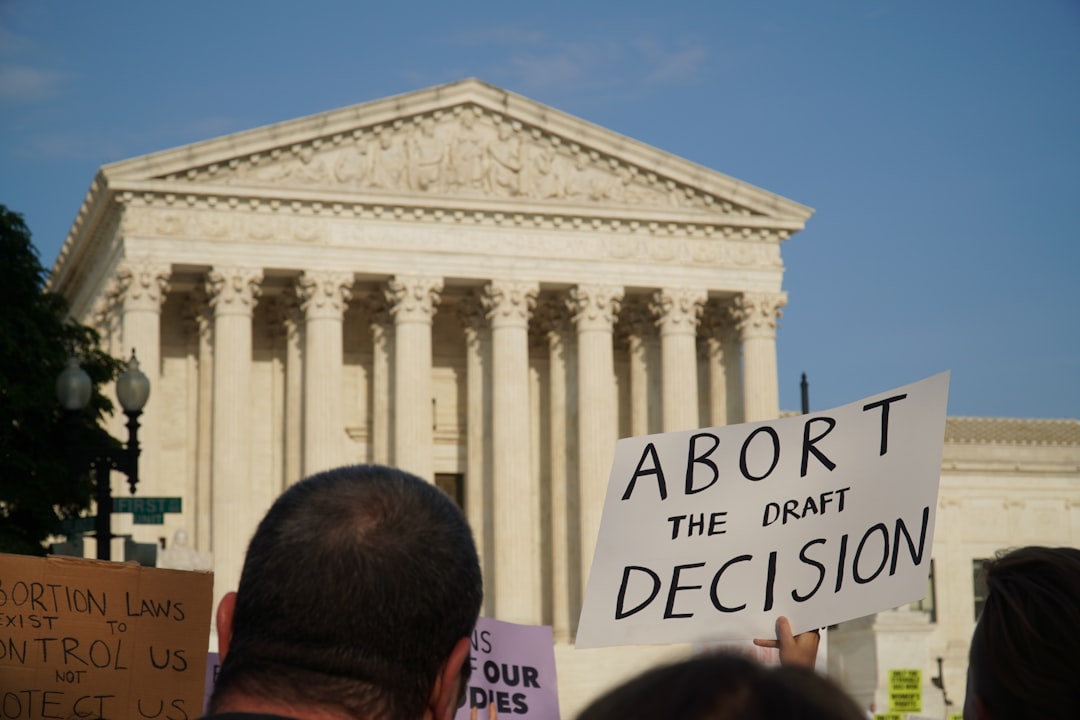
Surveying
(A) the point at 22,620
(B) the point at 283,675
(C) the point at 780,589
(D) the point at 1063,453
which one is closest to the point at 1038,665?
(B) the point at 283,675

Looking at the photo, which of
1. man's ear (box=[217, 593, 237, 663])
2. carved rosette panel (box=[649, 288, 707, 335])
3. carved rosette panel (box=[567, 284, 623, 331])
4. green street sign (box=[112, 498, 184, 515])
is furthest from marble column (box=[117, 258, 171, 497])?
man's ear (box=[217, 593, 237, 663])

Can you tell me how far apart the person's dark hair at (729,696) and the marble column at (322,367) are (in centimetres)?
5021

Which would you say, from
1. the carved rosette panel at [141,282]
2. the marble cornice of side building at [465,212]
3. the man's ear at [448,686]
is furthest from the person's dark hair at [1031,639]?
the marble cornice of side building at [465,212]

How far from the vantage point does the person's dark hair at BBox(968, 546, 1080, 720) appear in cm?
396

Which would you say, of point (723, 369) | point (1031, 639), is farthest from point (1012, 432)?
point (1031, 639)

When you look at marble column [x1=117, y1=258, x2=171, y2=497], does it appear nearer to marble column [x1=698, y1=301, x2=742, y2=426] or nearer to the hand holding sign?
marble column [x1=698, y1=301, x2=742, y2=426]

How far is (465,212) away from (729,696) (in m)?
53.2

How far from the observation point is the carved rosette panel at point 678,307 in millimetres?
57125

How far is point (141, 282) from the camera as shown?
51.2 metres

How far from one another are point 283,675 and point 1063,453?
69.4 meters

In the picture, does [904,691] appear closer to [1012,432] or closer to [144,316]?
[144,316]

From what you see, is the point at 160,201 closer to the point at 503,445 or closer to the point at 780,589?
the point at 503,445

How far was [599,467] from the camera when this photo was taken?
185 feet

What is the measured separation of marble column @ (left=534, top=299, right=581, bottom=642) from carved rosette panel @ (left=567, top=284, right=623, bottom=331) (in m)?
1.60
